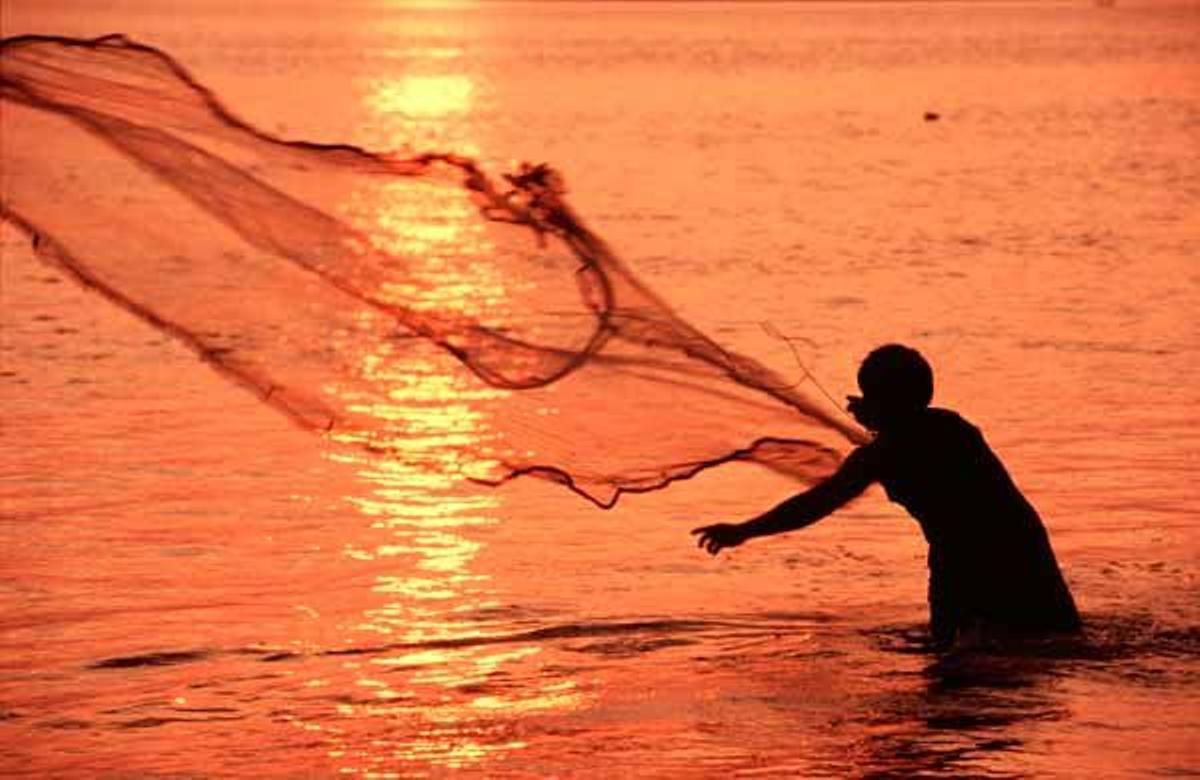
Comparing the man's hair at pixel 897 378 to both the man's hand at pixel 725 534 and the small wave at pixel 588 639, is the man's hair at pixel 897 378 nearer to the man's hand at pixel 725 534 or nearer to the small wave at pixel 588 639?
the man's hand at pixel 725 534

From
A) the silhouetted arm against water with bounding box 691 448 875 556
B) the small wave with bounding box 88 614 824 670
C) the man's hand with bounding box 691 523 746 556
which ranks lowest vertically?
the small wave with bounding box 88 614 824 670

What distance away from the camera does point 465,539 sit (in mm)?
12742

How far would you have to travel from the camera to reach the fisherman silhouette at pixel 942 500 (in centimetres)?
915

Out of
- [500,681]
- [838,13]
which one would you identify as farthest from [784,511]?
[838,13]

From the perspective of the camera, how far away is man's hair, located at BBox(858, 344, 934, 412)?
909 centimetres

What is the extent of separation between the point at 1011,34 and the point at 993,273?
9403cm

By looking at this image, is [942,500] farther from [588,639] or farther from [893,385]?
[588,639]

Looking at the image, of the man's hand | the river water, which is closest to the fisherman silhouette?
the man's hand

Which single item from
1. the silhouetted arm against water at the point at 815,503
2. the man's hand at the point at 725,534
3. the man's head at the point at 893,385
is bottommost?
the man's hand at the point at 725,534

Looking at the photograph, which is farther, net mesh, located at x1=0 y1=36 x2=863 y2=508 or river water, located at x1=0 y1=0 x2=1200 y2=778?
net mesh, located at x1=0 y1=36 x2=863 y2=508

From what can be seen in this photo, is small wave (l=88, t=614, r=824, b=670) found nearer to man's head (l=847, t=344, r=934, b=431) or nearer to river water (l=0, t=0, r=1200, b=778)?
river water (l=0, t=0, r=1200, b=778)

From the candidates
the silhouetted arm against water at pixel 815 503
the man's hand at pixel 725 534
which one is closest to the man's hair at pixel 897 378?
the silhouetted arm against water at pixel 815 503

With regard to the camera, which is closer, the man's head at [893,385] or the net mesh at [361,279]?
the man's head at [893,385]

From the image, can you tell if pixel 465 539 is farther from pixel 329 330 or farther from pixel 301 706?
pixel 329 330
